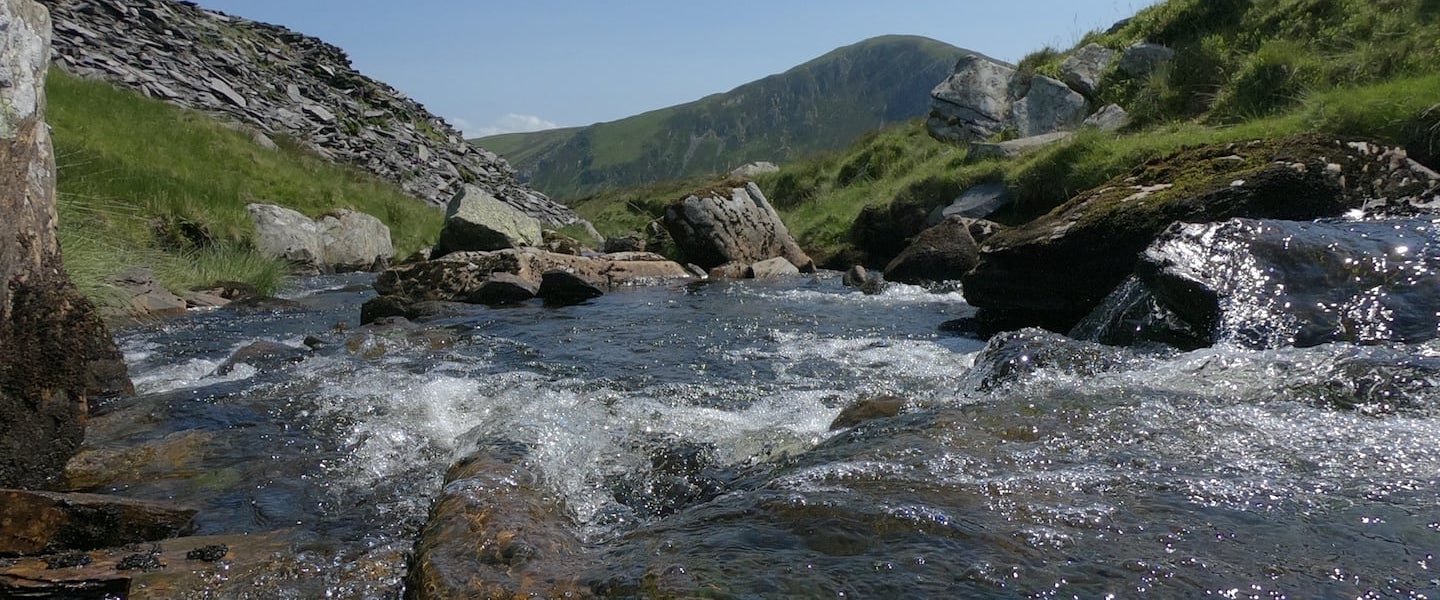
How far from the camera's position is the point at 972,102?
2092 cm

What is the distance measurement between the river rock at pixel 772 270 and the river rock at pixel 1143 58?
839 cm

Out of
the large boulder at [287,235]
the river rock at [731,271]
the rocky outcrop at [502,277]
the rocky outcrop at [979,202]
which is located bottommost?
the river rock at [731,271]

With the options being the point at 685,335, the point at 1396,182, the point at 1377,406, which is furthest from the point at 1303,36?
the point at 1377,406

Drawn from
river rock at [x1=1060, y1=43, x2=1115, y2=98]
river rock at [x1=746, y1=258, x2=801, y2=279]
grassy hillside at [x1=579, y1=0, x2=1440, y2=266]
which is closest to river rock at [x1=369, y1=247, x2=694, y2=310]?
river rock at [x1=746, y1=258, x2=801, y2=279]

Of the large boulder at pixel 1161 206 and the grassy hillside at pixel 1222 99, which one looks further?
the grassy hillside at pixel 1222 99

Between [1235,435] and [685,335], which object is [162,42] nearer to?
[685,335]

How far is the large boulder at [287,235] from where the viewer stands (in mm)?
15273

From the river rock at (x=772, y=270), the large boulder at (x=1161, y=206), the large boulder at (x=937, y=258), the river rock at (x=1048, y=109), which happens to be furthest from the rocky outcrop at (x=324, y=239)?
the river rock at (x=1048, y=109)

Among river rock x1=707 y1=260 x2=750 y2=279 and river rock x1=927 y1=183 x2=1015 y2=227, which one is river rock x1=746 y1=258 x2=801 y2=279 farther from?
river rock x1=927 y1=183 x2=1015 y2=227

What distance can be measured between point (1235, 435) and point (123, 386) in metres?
5.68

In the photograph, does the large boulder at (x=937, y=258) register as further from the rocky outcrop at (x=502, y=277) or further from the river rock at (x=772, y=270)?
the rocky outcrop at (x=502, y=277)

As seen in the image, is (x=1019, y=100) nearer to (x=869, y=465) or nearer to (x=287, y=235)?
(x=287, y=235)

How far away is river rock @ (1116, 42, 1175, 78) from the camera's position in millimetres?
16906

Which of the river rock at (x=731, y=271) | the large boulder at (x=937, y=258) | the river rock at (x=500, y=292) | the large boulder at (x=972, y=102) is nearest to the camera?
the river rock at (x=500, y=292)
